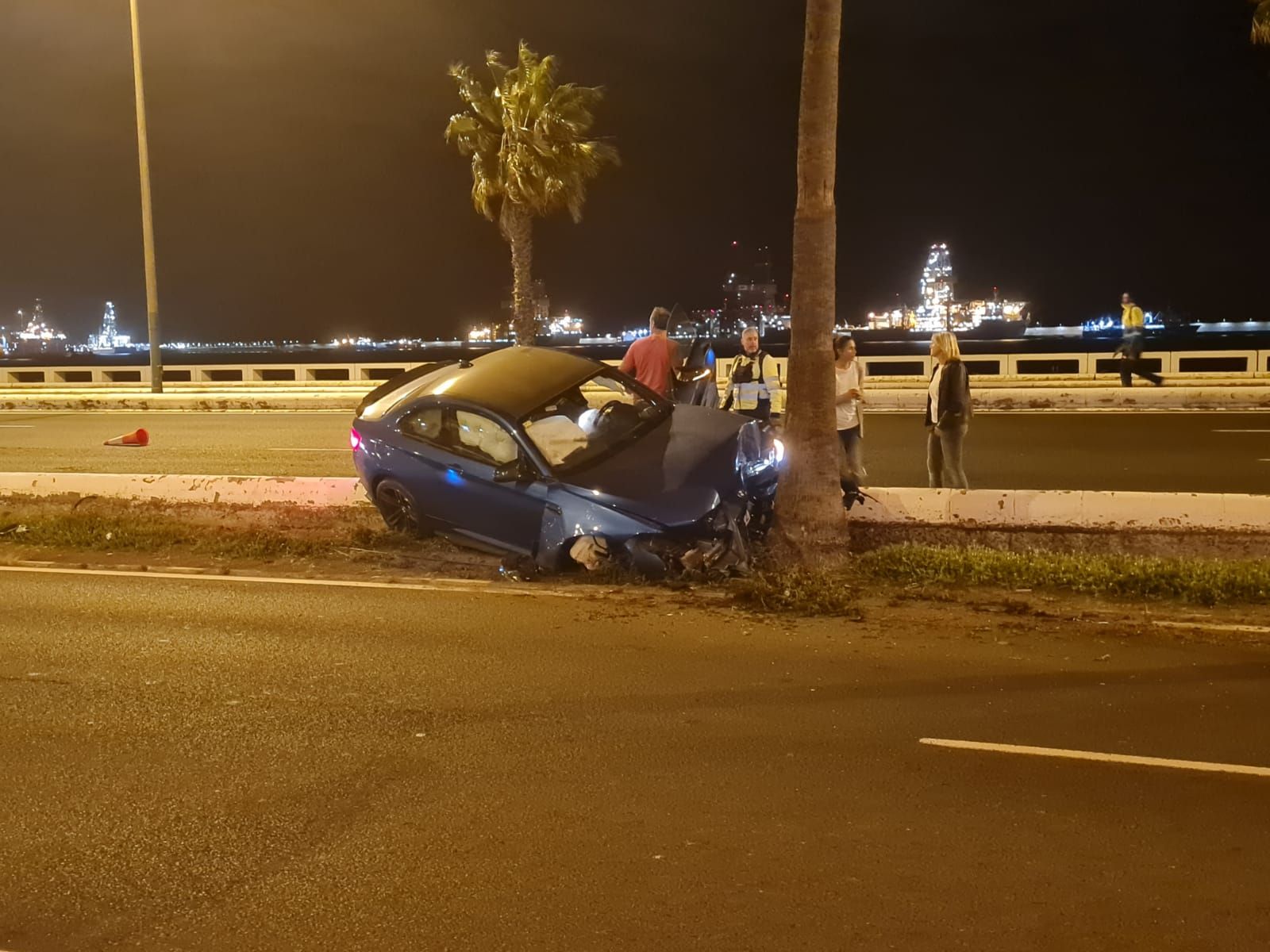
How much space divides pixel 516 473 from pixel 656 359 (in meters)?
3.44

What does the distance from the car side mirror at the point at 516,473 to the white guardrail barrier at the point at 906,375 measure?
13.2 meters

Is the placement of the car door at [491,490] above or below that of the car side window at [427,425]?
below

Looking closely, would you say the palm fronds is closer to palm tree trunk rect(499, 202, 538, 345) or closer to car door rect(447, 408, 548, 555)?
palm tree trunk rect(499, 202, 538, 345)

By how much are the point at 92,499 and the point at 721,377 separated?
17970 millimetres

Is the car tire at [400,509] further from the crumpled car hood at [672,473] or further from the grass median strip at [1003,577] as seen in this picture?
the grass median strip at [1003,577]

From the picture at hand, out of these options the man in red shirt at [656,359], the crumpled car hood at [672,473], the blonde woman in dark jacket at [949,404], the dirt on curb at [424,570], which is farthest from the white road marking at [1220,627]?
the man in red shirt at [656,359]

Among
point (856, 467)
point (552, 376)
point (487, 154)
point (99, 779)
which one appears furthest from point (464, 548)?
point (487, 154)

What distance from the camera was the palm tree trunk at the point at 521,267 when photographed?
122ft

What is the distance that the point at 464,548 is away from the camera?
422 inches

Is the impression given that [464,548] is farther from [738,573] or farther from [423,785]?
[423,785]

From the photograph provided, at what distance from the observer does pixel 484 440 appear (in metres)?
10.1

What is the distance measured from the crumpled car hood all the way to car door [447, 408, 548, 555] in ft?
1.39

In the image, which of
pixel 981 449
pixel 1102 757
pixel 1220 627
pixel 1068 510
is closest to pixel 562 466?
pixel 1068 510

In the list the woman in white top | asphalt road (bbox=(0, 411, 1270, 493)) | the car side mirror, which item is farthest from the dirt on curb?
asphalt road (bbox=(0, 411, 1270, 493))
